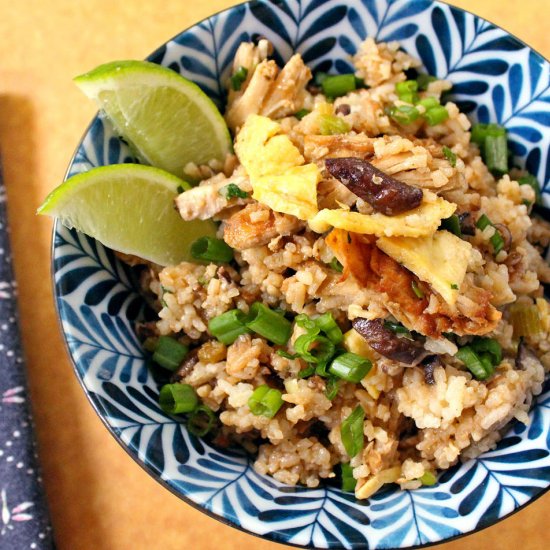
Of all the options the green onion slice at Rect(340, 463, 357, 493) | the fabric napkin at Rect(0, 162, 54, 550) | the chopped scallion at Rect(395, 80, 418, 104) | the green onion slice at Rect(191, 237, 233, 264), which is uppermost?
the chopped scallion at Rect(395, 80, 418, 104)

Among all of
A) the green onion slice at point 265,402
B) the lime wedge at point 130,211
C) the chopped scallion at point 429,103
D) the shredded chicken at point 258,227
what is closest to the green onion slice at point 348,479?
the green onion slice at point 265,402

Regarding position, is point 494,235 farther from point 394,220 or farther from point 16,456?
point 16,456

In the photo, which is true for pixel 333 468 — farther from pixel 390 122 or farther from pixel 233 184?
pixel 390 122

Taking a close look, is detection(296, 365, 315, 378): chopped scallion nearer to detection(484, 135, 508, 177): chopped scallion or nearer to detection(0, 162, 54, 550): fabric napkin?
detection(484, 135, 508, 177): chopped scallion

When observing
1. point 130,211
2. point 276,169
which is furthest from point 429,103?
point 130,211

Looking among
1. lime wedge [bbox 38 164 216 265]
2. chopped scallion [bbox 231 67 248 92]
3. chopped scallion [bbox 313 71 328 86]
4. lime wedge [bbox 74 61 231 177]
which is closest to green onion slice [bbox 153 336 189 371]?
lime wedge [bbox 38 164 216 265]

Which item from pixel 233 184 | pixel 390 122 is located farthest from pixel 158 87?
pixel 390 122
